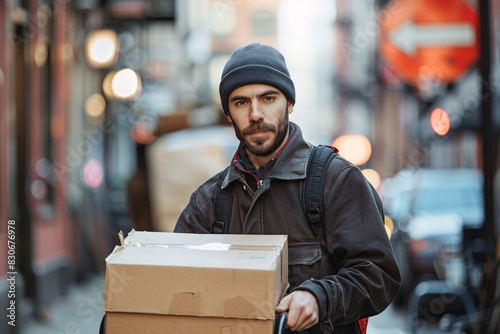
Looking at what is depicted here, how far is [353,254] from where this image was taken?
3227mm

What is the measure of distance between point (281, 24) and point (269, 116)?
271ft

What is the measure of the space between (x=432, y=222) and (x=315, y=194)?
10.8 meters

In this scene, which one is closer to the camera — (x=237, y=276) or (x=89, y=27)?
(x=237, y=276)

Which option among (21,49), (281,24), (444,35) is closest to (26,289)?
(21,49)

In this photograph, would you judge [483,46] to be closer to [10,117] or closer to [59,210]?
[10,117]

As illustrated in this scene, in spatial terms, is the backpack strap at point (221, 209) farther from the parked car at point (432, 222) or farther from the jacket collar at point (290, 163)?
the parked car at point (432, 222)

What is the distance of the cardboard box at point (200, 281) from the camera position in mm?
2904

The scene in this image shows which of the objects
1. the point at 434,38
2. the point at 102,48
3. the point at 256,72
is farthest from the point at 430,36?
the point at 256,72

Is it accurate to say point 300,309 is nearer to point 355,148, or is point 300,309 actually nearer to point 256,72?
point 256,72

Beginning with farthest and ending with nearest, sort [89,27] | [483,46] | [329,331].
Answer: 1. [89,27]
2. [483,46]
3. [329,331]

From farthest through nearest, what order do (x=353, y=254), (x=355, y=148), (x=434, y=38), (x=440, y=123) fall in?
(x=355, y=148), (x=434, y=38), (x=440, y=123), (x=353, y=254)

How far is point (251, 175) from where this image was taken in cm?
355

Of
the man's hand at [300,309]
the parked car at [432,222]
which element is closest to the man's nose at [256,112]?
the man's hand at [300,309]

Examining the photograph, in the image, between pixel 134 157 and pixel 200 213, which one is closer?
pixel 200 213
